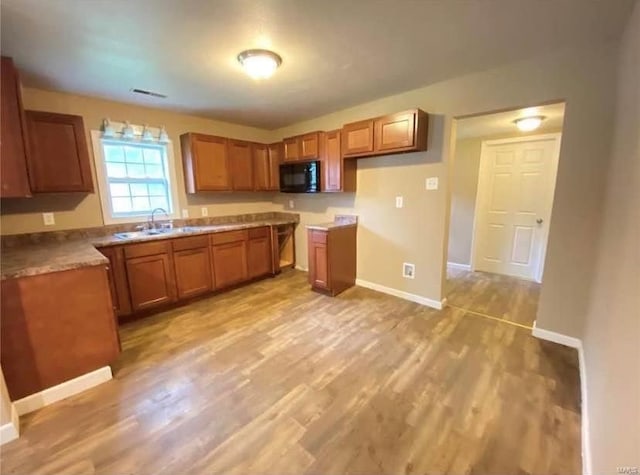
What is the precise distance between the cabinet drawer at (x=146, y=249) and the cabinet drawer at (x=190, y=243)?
0.10 m

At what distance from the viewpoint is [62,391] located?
1853 mm

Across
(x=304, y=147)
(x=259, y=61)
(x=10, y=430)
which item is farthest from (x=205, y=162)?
(x=10, y=430)

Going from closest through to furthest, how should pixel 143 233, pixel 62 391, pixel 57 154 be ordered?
1. pixel 62 391
2. pixel 57 154
3. pixel 143 233

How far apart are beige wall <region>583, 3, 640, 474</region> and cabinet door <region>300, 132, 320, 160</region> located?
2816 mm

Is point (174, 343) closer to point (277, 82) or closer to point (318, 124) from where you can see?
point (277, 82)

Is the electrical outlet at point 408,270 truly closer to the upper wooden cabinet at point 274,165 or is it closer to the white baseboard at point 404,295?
the white baseboard at point 404,295

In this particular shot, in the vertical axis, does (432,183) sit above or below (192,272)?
above

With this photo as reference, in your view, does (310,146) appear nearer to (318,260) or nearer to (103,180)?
(318,260)

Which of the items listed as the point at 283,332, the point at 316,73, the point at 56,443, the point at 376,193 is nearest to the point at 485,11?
the point at 316,73

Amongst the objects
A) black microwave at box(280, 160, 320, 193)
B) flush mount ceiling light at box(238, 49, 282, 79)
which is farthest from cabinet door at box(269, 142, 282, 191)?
flush mount ceiling light at box(238, 49, 282, 79)

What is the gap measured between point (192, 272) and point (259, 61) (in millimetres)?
2411

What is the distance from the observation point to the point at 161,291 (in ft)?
10.0

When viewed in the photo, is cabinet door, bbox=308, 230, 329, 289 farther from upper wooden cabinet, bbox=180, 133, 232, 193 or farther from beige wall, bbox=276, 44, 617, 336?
upper wooden cabinet, bbox=180, 133, 232, 193

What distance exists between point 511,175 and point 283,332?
4.09 m
